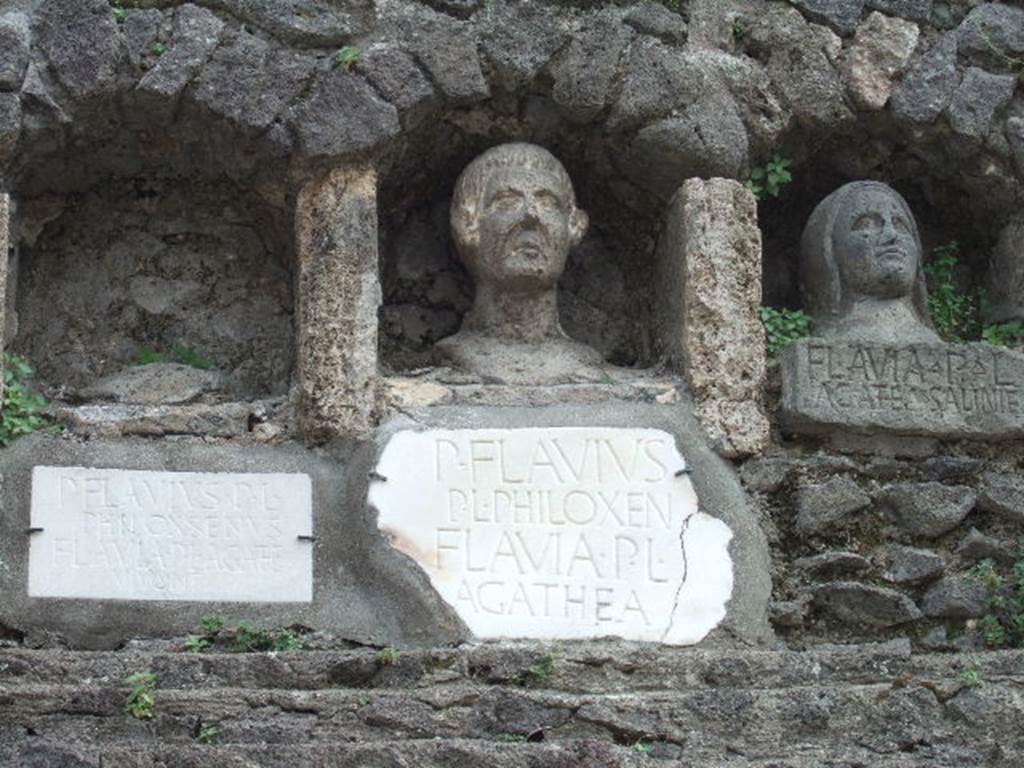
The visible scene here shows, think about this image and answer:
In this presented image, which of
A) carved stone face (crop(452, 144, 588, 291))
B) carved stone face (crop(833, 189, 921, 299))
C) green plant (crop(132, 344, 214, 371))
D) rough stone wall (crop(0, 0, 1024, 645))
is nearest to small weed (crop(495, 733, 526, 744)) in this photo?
rough stone wall (crop(0, 0, 1024, 645))

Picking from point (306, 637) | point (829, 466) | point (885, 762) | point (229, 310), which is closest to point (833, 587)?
point (829, 466)

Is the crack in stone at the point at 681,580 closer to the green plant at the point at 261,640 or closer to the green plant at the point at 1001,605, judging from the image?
the green plant at the point at 1001,605

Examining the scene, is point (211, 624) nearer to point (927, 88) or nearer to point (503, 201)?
point (503, 201)

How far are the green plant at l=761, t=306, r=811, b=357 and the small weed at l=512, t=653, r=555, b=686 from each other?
63.2 inches

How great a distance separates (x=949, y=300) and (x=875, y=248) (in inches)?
21.5

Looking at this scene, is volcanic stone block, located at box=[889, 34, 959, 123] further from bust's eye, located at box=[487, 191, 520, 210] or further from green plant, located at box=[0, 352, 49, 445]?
green plant, located at box=[0, 352, 49, 445]

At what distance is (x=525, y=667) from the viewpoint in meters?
8.02

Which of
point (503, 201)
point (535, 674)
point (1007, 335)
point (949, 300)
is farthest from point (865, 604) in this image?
point (503, 201)

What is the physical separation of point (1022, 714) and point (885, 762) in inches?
22.0

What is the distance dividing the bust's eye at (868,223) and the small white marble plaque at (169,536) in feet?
6.98

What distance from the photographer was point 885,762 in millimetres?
7566

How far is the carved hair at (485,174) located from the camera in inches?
358

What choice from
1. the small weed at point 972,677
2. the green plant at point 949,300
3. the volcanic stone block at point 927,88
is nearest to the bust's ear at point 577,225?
→ the volcanic stone block at point 927,88

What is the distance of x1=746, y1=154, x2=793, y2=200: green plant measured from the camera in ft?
30.8
